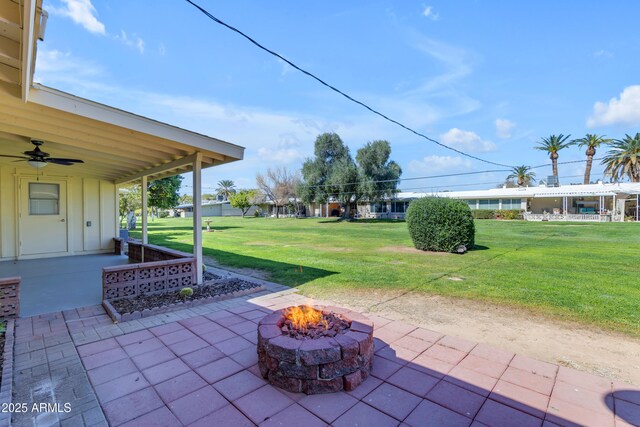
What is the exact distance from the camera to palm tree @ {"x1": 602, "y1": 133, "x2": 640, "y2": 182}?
90.3 feet

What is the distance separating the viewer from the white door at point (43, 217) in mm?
7730

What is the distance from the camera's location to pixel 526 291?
5.09 metres

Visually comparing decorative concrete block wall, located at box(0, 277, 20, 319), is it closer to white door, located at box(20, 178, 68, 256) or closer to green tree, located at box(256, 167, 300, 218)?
white door, located at box(20, 178, 68, 256)

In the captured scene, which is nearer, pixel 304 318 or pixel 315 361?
pixel 315 361

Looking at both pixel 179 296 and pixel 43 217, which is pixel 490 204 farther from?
pixel 43 217

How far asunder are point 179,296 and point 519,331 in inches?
186

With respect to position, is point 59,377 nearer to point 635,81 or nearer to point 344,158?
point 635,81

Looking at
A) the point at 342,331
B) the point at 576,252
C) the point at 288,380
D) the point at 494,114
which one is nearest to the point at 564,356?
the point at 342,331

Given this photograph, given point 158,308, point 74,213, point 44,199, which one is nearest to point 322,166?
point 74,213

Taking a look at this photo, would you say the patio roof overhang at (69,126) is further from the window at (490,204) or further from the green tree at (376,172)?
the window at (490,204)

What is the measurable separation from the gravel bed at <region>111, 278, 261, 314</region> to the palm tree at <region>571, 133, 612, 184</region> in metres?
37.6

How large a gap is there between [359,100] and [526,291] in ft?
19.0

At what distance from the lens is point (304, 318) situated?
270 cm

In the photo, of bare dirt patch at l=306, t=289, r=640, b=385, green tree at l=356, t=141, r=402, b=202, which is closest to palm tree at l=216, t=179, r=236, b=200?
green tree at l=356, t=141, r=402, b=202
